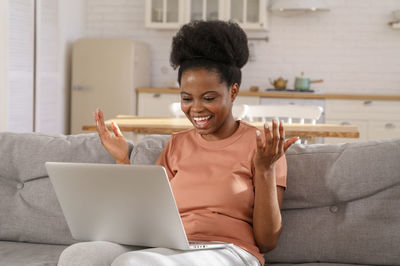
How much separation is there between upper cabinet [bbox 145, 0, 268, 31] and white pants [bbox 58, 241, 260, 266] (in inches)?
182

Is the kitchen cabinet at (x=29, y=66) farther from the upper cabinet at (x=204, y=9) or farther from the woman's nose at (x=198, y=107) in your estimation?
the woman's nose at (x=198, y=107)

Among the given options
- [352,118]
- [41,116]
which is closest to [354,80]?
[352,118]

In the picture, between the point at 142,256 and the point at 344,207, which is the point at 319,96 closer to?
the point at 344,207

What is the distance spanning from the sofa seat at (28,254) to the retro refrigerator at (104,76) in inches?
148

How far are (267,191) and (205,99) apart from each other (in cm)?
36

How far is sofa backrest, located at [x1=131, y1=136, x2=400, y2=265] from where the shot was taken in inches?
77.6

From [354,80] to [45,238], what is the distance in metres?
4.60

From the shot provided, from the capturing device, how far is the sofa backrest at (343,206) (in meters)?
1.97

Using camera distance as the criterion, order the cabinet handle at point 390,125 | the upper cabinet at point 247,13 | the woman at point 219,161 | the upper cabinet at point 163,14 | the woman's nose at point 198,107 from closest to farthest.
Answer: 1. the woman at point 219,161
2. the woman's nose at point 198,107
3. the cabinet handle at point 390,125
4. the upper cabinet at point 247,13
5. the upper cabinet at point 163,14

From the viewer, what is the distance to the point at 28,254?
210cm

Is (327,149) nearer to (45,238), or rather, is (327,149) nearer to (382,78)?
(45,238)

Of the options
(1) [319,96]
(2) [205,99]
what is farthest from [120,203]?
(1) [319,96]

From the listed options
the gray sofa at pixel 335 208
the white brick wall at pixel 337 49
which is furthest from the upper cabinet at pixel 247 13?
the gray sofa at pixel 335 208

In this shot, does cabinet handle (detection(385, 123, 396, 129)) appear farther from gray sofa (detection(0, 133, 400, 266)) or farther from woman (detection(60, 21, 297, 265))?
woman (detection(60, 21, 297, 265))
